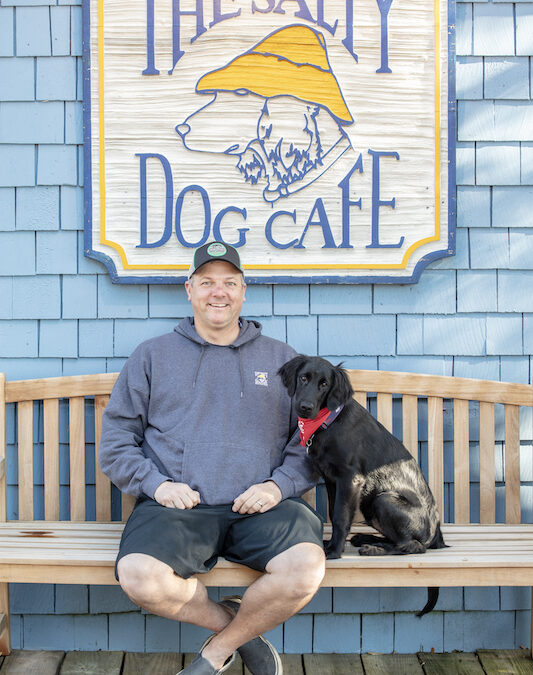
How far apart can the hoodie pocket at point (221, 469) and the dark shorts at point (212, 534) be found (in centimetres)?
5

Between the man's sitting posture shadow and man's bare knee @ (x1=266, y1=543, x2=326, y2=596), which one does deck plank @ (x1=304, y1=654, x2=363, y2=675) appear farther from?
man's bare knee @ (x1=266, y1=543, x2=326, y2=596)

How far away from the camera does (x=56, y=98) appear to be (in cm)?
296

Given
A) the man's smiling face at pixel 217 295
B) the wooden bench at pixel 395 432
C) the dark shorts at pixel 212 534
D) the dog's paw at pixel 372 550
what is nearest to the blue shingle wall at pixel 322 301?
the wooden bench at pixel 395 432

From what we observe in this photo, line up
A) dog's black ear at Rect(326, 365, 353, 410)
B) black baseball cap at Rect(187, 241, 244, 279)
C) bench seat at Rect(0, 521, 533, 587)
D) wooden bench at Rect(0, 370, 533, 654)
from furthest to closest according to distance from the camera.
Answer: wooden bench at Rect(0, 370, 533, 654)
black baseball cap at Rect(187, 241, 244, 279)
dog's black ear at Rect(326, 365, 353, 410)
bench seat at Rect(0, 521, 533, 587)

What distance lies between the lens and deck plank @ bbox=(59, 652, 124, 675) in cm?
274

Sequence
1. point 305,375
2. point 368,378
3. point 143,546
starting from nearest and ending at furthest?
1. point 143,546
2. point 305,375
3. point 368,378

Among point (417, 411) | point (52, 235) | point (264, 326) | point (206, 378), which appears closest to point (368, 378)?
point (417, 411)

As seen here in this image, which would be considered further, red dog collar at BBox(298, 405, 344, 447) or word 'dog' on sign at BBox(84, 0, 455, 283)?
word 'dog' on sign at BBox(84, 0, 455, 283)

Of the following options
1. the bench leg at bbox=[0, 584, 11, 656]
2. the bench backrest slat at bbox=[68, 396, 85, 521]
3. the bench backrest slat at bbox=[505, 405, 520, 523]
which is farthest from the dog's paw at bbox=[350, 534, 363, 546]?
the bench leg at bbox=[0, 584, 11, 656]

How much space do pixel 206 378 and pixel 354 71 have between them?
4.97ft

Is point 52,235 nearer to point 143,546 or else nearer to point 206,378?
point 206,378

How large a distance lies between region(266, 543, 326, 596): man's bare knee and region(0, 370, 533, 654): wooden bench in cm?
25

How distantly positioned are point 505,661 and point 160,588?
164 centimetres

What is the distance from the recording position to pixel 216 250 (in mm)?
2551
